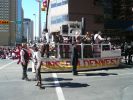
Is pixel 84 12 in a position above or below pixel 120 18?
above

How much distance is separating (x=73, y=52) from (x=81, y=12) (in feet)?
197

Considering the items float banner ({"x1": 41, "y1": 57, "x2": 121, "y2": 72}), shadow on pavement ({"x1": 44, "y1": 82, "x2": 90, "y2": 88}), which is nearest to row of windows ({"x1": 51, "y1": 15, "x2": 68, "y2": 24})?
float banner ({"x1": 41, "y1": 57, "x2": 121, "y2": 72})

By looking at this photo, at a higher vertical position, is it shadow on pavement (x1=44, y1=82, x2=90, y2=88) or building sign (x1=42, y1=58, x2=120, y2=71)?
building sign (x1=42, y1=58, x2=120, y2=71)

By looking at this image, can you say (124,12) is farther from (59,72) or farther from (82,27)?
(59,72)

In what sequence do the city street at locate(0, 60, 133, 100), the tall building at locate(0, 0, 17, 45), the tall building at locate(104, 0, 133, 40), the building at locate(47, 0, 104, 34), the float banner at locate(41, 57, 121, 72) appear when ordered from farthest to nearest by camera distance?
the tall building at locate(0, 0, 17, 45) → the building at locate(47, 0, 104, 34) → the tall building at locate(104, 0, 133, 40) → the float banner at locate(41, 57, 121, 72) → the city street at locate(0, 60, 133, 100)

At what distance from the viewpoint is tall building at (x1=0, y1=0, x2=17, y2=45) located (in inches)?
4425

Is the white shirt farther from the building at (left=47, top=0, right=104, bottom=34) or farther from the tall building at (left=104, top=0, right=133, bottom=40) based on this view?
the building at (left=47, top=0, right=104, bottom=34)

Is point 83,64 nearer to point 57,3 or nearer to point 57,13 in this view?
point 57,13

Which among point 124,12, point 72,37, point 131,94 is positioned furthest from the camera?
point 124,12

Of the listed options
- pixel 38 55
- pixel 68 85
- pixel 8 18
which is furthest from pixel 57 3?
pixel 38 55

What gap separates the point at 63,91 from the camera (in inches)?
578

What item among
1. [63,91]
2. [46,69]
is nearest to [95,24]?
[46,69]

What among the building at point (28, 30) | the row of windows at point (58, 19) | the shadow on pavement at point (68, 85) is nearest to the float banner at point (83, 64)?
the shadow on pavement at point (68, 85)

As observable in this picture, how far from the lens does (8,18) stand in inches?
4473
